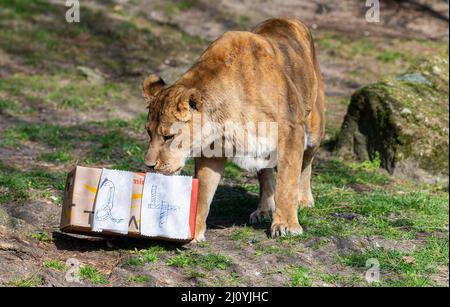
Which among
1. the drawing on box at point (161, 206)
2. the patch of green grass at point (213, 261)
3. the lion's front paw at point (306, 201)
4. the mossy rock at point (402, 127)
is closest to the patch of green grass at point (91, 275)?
the drawing on box at point (161, 206)

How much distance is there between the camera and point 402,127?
9477 mm

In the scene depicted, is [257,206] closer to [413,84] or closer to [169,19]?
[413,84]

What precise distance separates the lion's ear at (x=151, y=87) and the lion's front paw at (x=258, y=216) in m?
1.38

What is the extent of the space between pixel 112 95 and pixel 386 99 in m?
4.32

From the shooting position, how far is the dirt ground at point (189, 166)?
5691 millimetres

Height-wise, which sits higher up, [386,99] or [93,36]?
[93,36]

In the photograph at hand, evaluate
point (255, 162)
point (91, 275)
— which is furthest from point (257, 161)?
point (91, 275)

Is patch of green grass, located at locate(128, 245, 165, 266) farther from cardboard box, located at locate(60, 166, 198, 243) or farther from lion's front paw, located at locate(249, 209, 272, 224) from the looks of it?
lion's front paw, located at locate(249, 209, 272, 224)

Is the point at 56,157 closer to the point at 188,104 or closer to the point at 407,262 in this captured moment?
the point at 188,104

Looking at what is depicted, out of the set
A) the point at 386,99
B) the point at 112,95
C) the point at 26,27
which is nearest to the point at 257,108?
the point at 386,99

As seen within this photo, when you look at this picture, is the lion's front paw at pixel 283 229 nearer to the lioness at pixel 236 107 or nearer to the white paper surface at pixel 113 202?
the lioness at pixel 236 107

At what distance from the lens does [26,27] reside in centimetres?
1488

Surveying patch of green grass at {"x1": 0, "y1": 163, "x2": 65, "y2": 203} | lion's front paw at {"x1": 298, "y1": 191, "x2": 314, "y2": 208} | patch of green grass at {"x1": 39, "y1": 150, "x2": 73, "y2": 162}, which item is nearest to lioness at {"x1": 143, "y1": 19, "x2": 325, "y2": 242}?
lion's front paw at {"x1": 298, "y1": 191, "x2": 314, "y2": 208}

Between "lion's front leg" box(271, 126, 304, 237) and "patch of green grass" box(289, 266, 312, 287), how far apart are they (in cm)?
66
